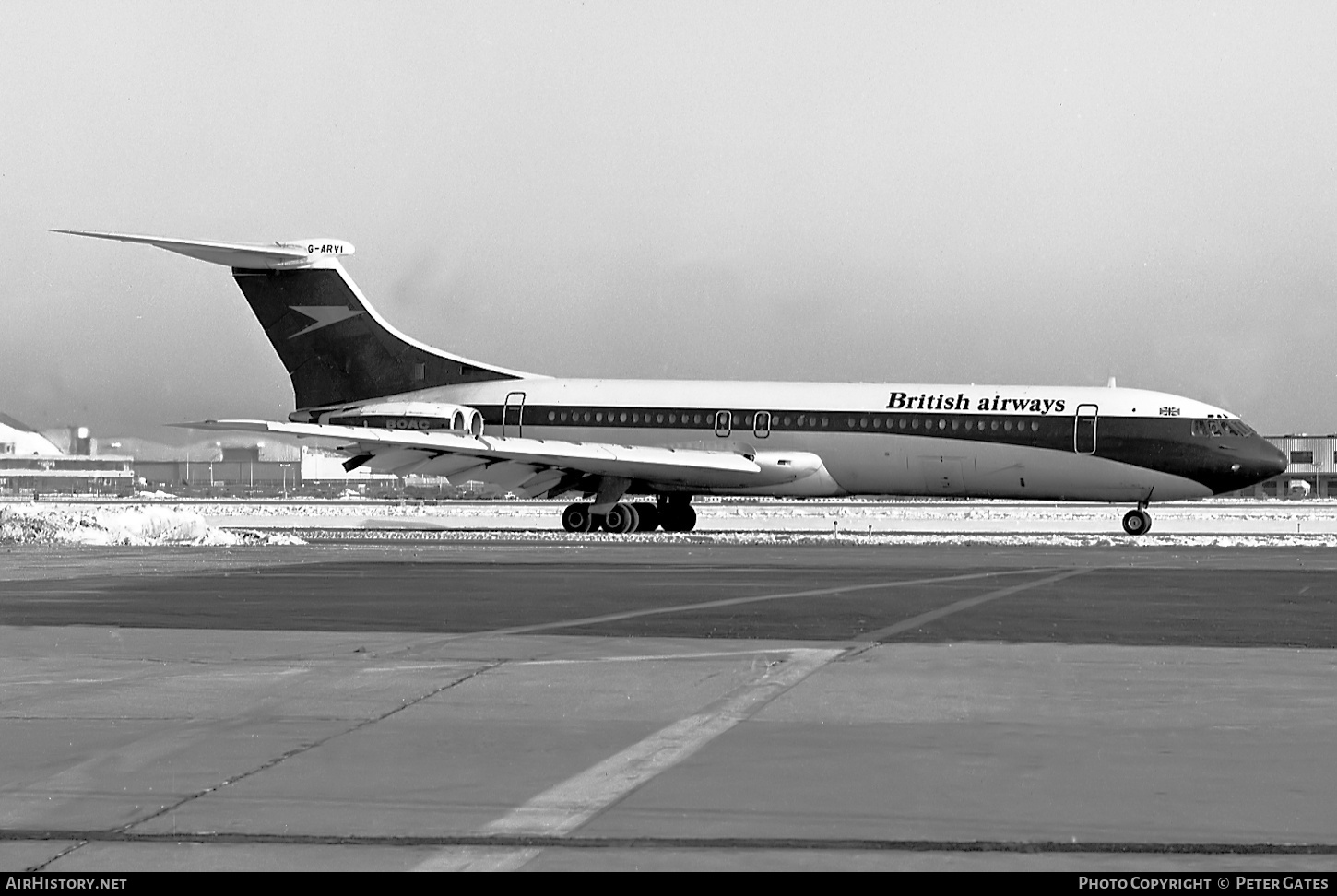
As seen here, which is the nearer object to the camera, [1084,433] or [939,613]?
[939,613]

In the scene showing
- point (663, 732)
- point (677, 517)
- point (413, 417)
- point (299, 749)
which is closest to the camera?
point (299, 749)

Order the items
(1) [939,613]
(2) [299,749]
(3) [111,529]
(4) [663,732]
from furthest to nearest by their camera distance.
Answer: (3) [111,529] → (1) [939,613] → (4) [663,732] → (2) [299,749]

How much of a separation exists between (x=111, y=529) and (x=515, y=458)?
9.34 metres

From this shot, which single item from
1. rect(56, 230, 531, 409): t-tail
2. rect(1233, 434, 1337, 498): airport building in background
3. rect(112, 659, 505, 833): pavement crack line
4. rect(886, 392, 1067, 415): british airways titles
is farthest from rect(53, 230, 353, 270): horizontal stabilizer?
rect(1233, 434, 1337, 498): airport building in background

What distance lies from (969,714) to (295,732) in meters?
3.35

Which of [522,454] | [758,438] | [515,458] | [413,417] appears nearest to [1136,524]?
[758,438]

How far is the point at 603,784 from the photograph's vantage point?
6.47 m

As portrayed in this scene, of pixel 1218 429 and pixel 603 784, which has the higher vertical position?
pixel 1218 429

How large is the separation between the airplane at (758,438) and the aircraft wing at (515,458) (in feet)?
0.16

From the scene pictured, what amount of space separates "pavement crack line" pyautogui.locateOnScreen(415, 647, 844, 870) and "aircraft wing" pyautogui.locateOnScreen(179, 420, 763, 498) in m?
26.6

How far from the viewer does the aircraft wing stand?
3553cm

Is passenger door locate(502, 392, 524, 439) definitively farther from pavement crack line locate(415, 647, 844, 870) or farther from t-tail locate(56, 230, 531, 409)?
pavement crack line locate(415, 647, 844, 870)

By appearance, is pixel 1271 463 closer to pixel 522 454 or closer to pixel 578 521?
pixel 578 521

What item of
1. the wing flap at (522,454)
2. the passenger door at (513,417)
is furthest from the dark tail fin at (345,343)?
the wing flap at (522,454)
